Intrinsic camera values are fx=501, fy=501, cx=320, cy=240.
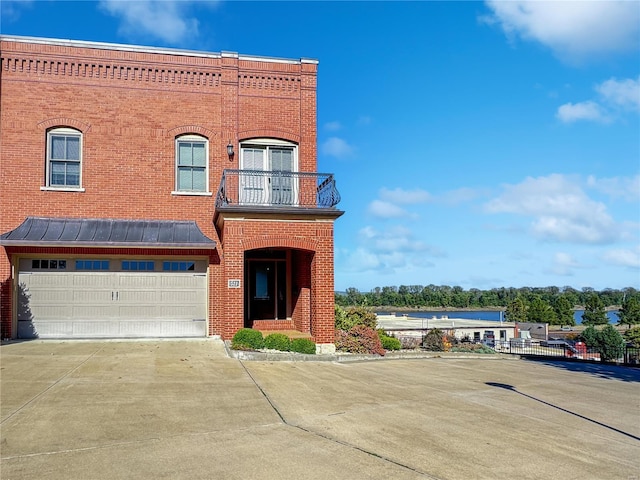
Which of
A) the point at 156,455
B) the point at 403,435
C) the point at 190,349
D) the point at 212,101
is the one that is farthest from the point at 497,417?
the point at 212,101

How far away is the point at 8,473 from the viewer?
512 cm

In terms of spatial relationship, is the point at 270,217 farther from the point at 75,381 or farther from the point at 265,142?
the point at 75,381

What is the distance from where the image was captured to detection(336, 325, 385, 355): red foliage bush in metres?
14.7

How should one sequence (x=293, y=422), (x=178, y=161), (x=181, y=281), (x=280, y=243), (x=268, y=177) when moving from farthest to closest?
(x=268, y=177)
(x=178, y=161)
(x=181, y=281)
(x=280, y=243)
(x=293, y=422)

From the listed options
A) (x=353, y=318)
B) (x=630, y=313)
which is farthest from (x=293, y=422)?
(x=630, y=313)

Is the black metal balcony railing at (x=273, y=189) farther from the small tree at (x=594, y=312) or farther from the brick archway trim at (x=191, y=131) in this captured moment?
the small tree at (x=594, y=312)

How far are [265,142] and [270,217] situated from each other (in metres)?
3.59

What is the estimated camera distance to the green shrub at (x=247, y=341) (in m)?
13.0

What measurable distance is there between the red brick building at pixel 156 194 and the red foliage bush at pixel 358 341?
2.00ft

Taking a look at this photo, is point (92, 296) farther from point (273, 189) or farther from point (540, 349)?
point (540, 349)

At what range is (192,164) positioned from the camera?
16219 millimetres

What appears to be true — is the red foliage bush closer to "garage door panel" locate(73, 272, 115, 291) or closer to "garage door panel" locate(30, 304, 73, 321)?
"garage door panel" locate(73, 272, 115, 291)

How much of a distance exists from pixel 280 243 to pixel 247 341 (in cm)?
293

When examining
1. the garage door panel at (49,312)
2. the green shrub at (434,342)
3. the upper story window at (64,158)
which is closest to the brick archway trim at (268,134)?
the upper story window at (64,158)
